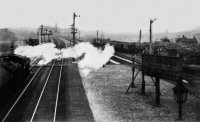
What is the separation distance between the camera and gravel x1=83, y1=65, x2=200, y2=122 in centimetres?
2016

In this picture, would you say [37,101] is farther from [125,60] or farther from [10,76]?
[125,60]

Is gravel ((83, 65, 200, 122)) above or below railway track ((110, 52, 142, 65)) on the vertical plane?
below

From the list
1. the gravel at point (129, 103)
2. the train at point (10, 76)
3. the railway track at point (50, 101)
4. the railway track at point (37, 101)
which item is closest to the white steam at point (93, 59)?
the railway track at point (50, 101)

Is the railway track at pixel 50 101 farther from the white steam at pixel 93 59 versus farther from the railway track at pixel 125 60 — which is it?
the railway track at pixel 125 60

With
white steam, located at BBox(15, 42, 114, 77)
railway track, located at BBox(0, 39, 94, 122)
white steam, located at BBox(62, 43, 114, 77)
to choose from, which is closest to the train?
railway track, located at BBox(0, 39, 94, 122)

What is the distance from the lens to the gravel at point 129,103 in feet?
66.1

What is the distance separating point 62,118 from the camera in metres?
19.5

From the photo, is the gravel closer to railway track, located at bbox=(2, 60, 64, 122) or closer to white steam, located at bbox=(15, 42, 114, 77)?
railway track, located at bbox=(2, 60, 64, 122)

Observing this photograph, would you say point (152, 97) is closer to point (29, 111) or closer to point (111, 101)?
point (111, 101)

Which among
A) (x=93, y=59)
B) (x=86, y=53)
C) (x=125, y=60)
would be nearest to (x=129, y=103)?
(x=93, y=59)

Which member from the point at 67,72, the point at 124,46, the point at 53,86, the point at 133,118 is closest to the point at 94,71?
the point at 67,72

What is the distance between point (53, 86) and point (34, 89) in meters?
2.42

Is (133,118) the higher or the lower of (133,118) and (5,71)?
the lower

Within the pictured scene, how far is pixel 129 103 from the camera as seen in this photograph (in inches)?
942
